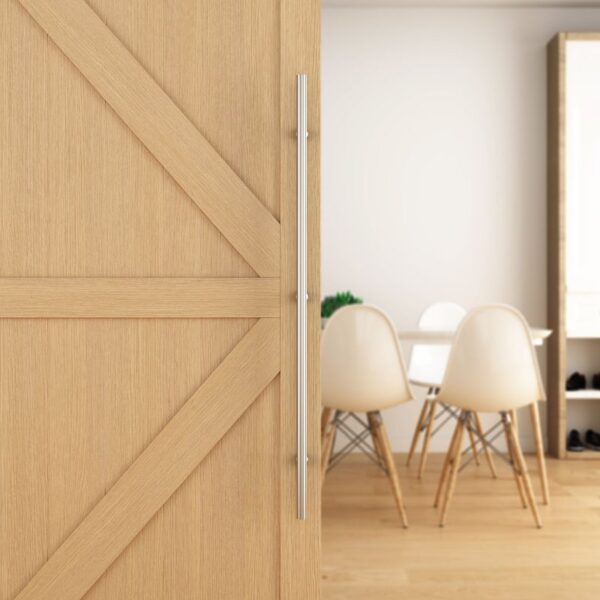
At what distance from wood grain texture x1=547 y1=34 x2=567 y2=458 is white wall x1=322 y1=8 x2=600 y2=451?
0.13 meters

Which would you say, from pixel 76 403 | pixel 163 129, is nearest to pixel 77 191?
pixel 163 129

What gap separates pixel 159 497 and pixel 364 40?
Result: 3.68m

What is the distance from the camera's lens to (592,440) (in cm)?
447

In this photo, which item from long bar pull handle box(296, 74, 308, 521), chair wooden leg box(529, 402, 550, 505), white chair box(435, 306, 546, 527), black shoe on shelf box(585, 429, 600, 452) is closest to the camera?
long bar pull handle box(296, 74, 308, 521)

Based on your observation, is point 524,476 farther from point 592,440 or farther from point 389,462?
point 592,440

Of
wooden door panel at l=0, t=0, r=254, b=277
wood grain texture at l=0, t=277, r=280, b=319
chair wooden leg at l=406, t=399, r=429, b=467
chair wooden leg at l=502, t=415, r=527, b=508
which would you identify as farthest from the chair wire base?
wooden door panel at l=0, t=0, r=254, b=277

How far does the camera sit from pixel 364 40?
4582 mm

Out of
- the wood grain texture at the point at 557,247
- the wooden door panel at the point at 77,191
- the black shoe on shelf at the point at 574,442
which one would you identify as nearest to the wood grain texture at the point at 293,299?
the wooden door panel at the point at 77,191

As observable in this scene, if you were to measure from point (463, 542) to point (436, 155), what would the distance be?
104 inches

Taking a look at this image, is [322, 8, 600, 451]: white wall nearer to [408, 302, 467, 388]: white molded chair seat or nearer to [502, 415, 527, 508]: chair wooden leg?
[408, 302, 467, 388]: white molded chair seat

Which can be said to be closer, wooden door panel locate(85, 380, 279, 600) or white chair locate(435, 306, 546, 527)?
wooden door panel locate(85, 380, 279, 600)

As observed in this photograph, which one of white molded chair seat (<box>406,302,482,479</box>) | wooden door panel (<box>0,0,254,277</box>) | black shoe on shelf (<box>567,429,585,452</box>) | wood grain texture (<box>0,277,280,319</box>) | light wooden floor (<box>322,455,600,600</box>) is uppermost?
wooden door panel (<box>0,0,254,277</box>)

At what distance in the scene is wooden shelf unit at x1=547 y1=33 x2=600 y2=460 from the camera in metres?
4.32

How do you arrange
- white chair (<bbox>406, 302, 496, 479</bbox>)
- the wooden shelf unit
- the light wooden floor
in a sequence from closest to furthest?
the light wooden floor
white chair (<bbox>406, 302, 496, 479</bbox>)
the wooden shelf unit
